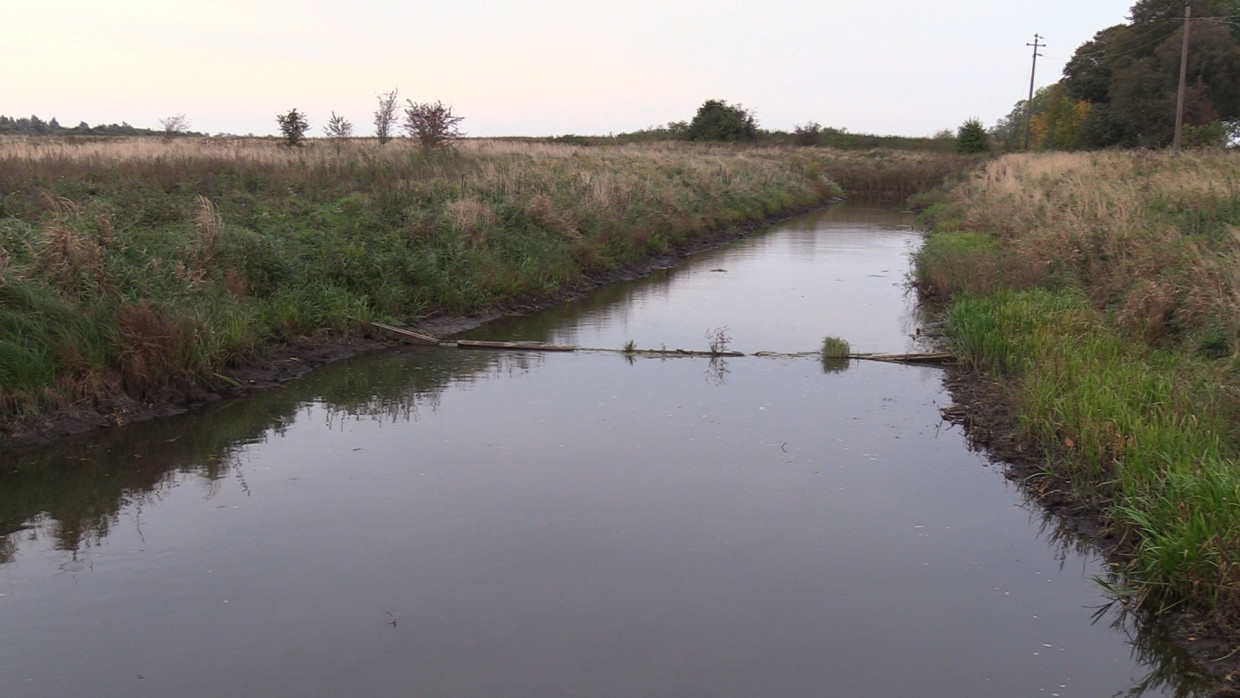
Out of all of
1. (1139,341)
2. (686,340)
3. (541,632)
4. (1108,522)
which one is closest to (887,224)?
(686,340)

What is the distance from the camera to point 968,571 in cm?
610

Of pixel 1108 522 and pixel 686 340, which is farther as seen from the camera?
pixel 686 340

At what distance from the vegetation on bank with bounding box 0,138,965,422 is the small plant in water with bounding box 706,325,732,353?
3462mm

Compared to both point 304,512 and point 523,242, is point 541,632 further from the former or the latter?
point 523,242

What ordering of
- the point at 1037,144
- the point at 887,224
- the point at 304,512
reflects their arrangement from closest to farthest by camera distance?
the point at 304,512
the point at 887,224
the point at 1037,144

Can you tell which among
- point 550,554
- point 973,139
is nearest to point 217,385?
point 550,554

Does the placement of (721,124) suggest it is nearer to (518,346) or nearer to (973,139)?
(973,139)

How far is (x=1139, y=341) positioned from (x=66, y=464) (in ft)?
31.0

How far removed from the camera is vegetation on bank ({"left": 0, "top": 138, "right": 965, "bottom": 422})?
907cm

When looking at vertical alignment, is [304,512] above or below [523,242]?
below

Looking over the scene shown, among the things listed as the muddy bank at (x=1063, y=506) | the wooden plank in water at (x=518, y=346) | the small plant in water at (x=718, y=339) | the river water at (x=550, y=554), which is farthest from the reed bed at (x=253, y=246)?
the muddy bank at (x=1063, y=506)

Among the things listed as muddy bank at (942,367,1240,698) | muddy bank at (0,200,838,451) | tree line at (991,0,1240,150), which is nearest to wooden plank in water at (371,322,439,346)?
muddy bank at (0,200,838,451)

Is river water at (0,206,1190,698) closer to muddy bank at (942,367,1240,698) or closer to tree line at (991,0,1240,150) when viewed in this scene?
muddy bank at (942,367,1240,698)

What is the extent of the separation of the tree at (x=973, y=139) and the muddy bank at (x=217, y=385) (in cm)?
5172
